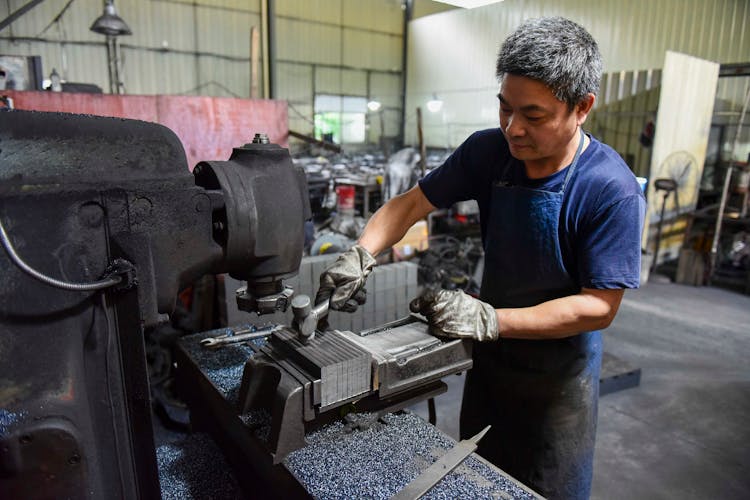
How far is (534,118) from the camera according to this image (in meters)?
1.14

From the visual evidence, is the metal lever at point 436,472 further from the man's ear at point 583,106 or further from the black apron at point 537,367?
the man's ear at point 583,106

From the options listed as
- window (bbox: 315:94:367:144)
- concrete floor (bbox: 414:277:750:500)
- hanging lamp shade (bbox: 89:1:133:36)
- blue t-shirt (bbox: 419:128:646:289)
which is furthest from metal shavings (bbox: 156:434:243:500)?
window (bbox: 315:94:367:144)

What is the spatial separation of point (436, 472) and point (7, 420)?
2.30ft

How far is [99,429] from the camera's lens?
73 cm

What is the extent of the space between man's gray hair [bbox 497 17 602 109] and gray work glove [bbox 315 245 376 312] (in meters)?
0.62

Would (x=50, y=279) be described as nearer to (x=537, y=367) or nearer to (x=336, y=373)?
(x=336, y=373)

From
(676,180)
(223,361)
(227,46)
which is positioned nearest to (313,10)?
(227,46)

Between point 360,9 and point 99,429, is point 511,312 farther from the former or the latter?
point 360,9

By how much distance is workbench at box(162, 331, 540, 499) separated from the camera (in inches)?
35.8

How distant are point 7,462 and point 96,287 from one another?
25cm

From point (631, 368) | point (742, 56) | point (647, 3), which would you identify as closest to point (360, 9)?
point (647, 3)

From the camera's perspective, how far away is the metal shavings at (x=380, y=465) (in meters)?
0.89

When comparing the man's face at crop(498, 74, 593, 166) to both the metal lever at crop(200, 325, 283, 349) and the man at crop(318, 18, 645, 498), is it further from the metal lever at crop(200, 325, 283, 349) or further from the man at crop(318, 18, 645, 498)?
the metal lever at crop(200, 325, 283, 349)

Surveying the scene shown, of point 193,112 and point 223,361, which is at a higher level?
point 193,112
